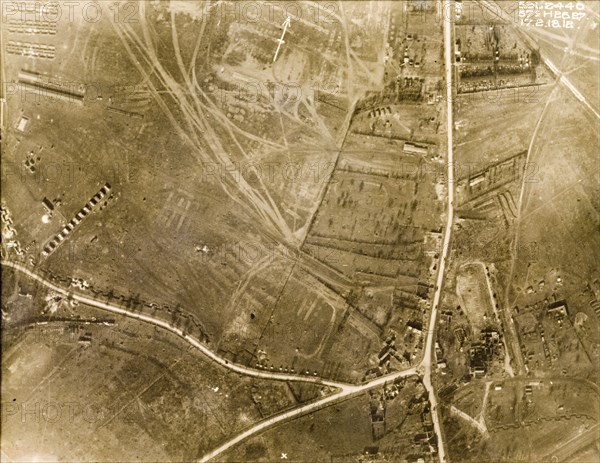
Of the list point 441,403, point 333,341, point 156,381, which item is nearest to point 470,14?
point 333,341

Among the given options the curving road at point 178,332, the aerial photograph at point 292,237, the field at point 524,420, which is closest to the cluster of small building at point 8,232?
the aerial photograph at point 292,237

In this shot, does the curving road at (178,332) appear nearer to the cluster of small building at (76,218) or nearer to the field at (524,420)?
the cluster of small building at (76,218)

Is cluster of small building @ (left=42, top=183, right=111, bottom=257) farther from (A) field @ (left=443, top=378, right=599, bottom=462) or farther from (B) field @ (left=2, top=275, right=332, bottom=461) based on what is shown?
(A) field @ (left=443, top=378, right=599, bottom=462)

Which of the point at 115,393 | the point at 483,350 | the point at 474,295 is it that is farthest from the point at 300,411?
the point at 474,295

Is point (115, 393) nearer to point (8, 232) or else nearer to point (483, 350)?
point (8, 232)

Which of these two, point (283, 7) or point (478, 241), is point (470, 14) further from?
point (478, 241)

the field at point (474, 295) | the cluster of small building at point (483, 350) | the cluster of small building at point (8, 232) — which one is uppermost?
the cluster of small building at point (8, 232)

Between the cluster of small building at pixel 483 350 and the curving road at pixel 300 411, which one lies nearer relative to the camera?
the curving road at pixel 300 411

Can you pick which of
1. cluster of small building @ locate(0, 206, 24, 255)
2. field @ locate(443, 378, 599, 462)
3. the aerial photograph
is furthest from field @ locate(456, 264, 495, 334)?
cluster of small building @ locate(0, 206, 24, 255)
